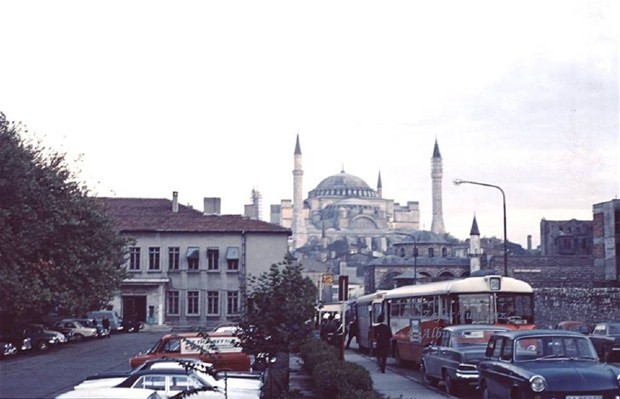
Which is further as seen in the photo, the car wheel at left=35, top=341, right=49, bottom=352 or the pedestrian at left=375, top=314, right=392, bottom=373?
the car wheel at left=35, top=341, right=49, bottom=352

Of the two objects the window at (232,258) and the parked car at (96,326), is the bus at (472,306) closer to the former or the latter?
the parked car at (96,326)

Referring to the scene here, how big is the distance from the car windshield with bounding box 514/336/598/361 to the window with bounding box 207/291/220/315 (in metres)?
52.2

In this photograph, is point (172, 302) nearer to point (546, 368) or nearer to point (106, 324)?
point (106, 324)

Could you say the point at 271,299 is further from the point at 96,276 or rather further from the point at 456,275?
the point at 456,275

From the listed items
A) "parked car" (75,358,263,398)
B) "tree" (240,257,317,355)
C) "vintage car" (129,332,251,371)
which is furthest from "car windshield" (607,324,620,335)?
"tree" (240,257,317,355)

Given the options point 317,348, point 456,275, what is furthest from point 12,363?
point 456,275

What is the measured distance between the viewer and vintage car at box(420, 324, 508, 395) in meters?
20.8

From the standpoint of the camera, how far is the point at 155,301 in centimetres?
6712

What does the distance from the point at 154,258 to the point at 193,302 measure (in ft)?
13.6

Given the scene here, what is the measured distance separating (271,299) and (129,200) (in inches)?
2319

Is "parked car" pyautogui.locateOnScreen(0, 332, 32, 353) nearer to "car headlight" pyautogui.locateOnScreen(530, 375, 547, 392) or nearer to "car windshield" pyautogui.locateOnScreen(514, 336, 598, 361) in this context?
"car windshield" pyautogui.locateOnScreen(514, 336, 598, 361)

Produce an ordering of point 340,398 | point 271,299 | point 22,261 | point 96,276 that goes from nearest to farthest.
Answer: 1. point 340,398
2. point 271,299
3. point 22,261
4. point 96,276

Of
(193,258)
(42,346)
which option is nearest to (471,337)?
(42,346)

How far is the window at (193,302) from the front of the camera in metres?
67.3
